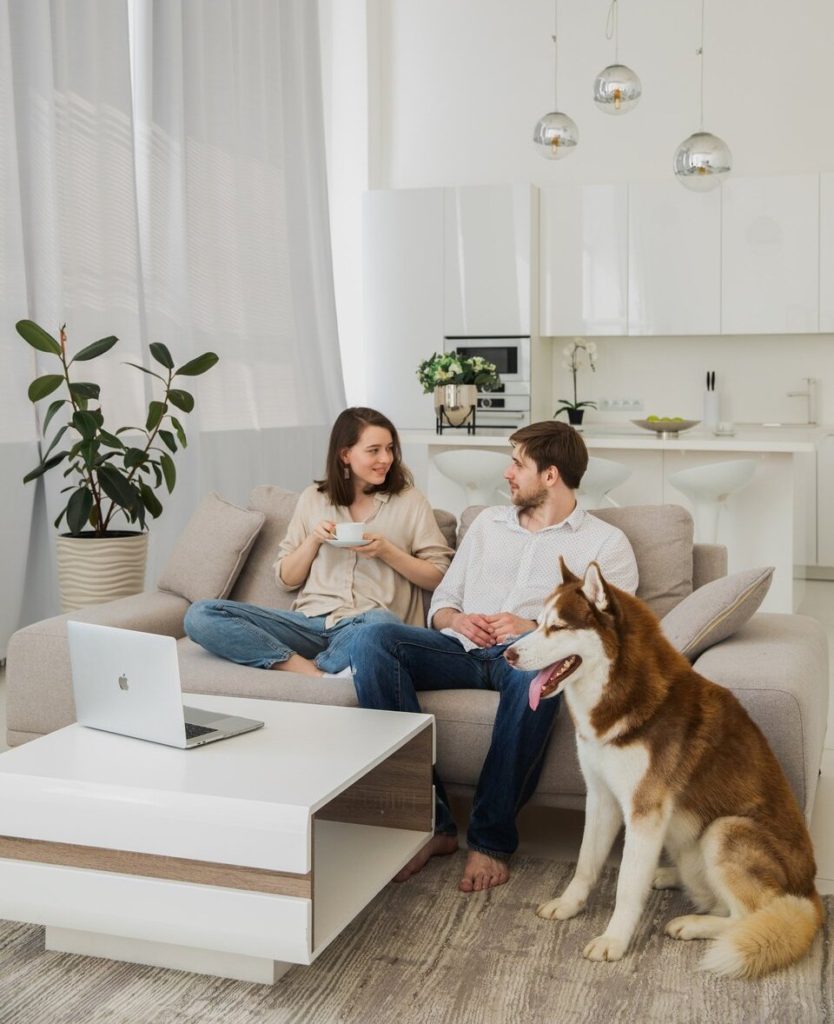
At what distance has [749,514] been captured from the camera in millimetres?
5094

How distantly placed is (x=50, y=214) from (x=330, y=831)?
3.15m

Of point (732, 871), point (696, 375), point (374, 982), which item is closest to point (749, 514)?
point (696, 375)

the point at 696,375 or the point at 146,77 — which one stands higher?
the point at 146,77

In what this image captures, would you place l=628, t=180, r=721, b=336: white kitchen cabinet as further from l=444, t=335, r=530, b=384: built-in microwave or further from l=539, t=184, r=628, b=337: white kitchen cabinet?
l=444, t=335, r=530, b=384: built-in microwave

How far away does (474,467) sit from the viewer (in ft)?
16.5

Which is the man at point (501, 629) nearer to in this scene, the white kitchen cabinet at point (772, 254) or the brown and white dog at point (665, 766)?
the brown and white dog at point (665, 766)

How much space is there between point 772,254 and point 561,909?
5.02 m

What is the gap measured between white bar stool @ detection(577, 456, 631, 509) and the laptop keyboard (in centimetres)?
280

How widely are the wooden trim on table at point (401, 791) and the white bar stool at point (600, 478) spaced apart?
256 cm

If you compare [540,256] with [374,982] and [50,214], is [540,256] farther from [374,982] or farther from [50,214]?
[374,982]

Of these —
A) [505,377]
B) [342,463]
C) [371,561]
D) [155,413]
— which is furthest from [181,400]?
[505,377]

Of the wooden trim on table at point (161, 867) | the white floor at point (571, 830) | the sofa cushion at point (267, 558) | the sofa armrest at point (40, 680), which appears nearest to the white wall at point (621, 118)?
the white floor at point (571, 830)

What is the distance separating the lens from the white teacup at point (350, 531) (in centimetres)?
285

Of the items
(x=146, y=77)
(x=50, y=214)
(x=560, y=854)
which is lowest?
(x=560, y=854)
